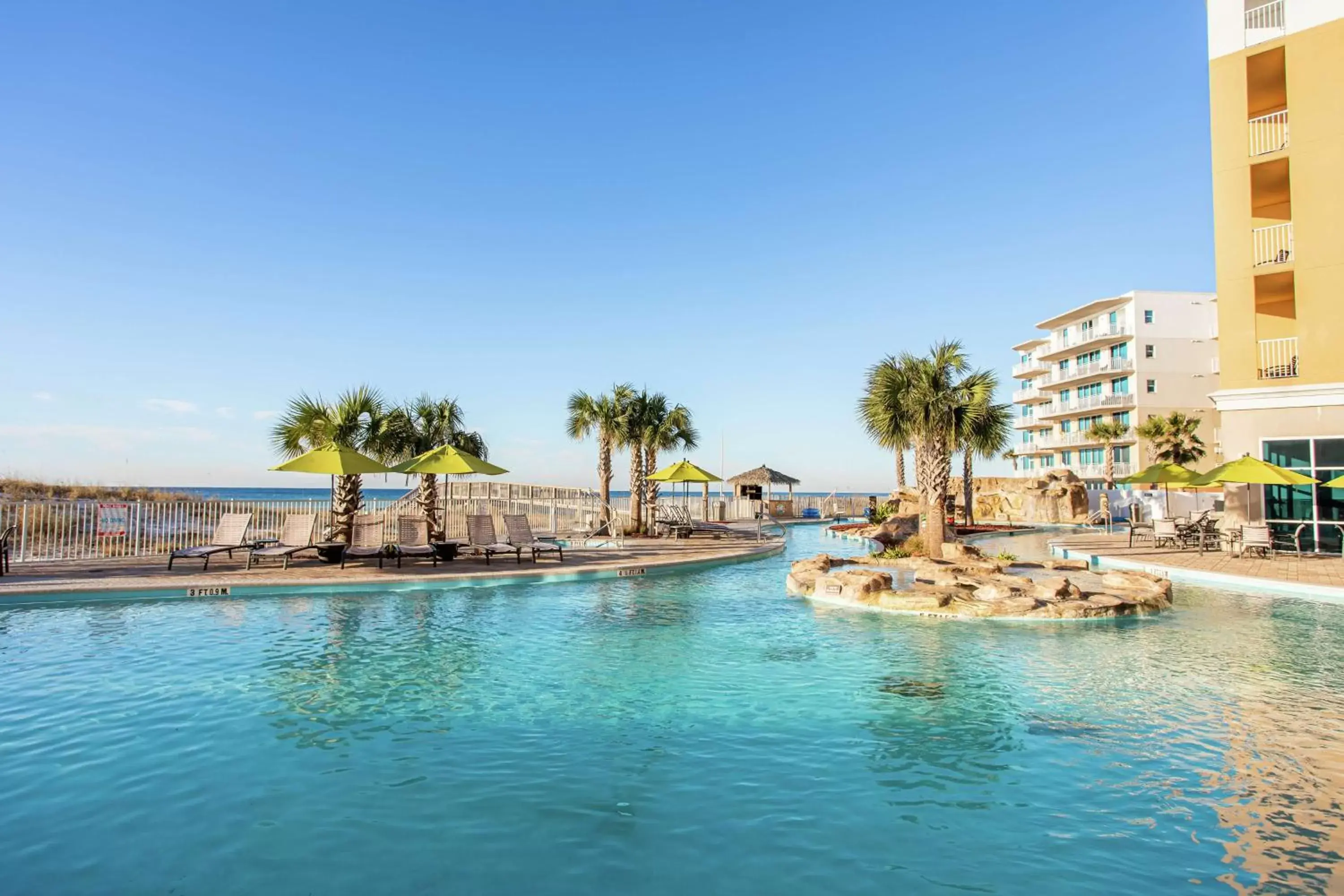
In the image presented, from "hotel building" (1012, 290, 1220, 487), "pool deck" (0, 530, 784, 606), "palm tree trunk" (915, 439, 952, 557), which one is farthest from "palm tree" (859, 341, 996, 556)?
"hotel building" (1012, 290, 1220, 487)

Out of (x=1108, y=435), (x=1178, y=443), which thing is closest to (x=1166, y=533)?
(x=1178, y=443)

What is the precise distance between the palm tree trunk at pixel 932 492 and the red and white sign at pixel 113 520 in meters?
18.7

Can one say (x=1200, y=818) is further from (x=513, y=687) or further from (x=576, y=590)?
(x=576, y=590)

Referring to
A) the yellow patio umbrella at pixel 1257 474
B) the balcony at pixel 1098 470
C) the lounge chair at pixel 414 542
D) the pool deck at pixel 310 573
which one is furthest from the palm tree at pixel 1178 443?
the lounge chair at pixel 414 542

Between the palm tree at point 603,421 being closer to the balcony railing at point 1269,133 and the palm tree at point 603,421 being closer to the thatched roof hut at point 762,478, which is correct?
the thatched roof hut at point 762,478

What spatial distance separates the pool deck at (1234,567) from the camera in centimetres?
1201

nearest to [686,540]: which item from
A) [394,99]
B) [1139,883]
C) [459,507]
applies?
[459,507]

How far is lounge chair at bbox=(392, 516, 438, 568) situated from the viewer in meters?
15.0

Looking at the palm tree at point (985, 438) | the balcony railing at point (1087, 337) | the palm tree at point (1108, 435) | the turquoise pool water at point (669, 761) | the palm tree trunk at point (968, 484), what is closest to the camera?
the turquoise pool water at point (669, 761)

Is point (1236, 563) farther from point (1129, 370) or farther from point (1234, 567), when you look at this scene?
point (1129, 370)

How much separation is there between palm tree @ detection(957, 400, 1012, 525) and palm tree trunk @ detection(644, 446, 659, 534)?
1032 centimetres

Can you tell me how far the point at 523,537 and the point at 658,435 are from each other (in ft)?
30.3

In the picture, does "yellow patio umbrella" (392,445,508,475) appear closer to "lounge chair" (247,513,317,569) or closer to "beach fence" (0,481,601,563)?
"lounge chair" (247,513,317,569)

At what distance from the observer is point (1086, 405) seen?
178ft
